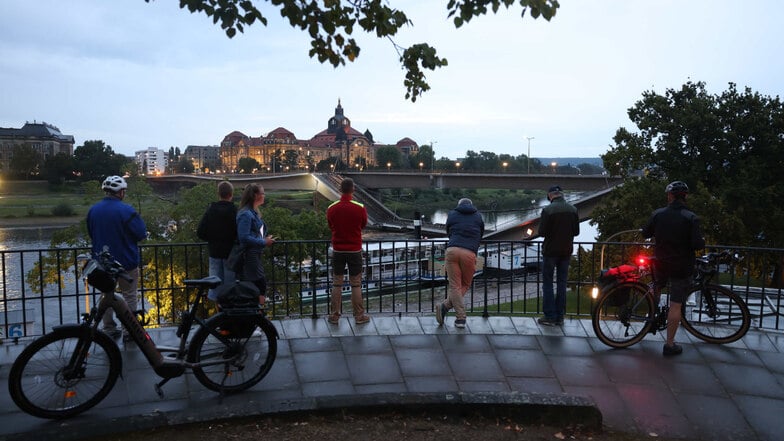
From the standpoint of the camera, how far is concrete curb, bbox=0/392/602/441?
416cm

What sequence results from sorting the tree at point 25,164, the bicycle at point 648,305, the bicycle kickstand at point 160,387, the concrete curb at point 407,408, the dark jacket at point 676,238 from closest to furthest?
the concrete curb at point 407,408 < the bicycle kickstand at point 160,387 < the dark jacket at point 676,238 < the bicycle at point 648,305 < the tree at point 25,164

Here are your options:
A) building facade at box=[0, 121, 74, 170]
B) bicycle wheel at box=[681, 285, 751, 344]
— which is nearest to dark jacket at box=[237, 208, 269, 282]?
bicycle wheel at box=[681, 285, 751, 344]

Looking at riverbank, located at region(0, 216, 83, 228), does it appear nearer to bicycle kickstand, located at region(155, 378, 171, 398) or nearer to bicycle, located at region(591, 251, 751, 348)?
bicycle kickstand, located at region(155, 378, 171, 398)

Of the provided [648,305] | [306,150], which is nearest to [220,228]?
[648,305]

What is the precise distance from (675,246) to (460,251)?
7.32 ft

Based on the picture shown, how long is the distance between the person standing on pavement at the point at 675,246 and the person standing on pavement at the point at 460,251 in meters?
1.80

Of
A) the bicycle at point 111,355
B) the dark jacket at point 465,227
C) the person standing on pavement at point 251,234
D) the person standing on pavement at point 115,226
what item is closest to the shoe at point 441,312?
the dark jacket at point 465,227

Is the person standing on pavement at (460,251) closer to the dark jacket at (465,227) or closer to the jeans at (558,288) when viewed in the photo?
the dark jacket at (465,227)

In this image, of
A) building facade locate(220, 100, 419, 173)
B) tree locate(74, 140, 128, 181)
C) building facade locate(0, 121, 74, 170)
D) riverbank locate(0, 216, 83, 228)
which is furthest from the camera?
building facade locate(220, 100, 419, 173)

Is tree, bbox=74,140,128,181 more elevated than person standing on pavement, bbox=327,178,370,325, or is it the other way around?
tree, bbox=74,140,128,181

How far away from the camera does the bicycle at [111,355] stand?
4.22 meters

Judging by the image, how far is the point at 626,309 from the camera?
6.21 meters

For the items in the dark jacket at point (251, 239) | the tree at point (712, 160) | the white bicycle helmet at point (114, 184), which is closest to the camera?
the white bicycle helmet at point (114, 184)

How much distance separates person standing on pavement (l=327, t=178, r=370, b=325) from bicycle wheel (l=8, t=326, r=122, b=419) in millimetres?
2782
